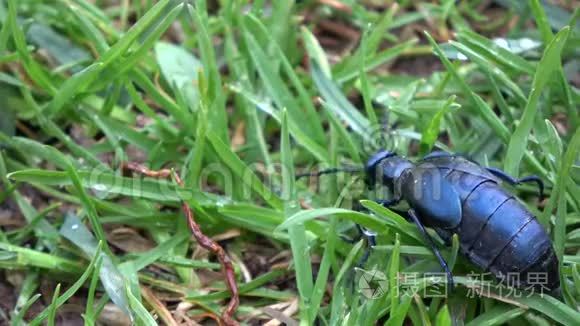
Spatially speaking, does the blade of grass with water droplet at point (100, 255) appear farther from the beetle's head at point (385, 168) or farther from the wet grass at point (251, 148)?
the beetle's head at point (385, 168)

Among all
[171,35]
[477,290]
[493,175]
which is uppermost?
[171,35]

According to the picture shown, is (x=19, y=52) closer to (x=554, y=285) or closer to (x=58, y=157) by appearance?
(x=58, y=157)

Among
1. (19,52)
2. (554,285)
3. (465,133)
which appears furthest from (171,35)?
(554,285)

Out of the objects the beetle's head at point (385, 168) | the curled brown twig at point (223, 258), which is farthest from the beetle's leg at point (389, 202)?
the curled brown twig at point (223, 258)

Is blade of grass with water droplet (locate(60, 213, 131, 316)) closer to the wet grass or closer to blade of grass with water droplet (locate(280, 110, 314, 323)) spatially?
the wet grass

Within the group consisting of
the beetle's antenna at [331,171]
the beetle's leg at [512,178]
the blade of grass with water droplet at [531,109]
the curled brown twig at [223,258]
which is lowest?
the curled brown twig at [223,258]

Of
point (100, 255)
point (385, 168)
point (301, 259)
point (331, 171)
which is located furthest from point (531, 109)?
point (100, 255)
